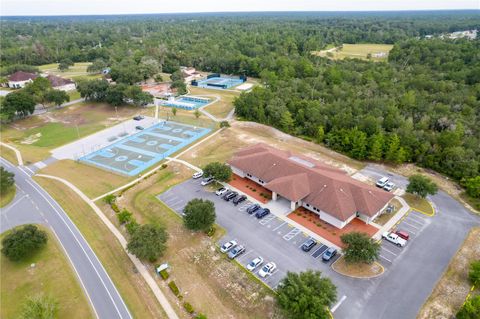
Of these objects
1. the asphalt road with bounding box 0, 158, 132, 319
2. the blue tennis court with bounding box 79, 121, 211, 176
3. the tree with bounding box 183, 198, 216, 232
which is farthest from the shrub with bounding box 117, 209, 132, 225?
the blue tennis court with bounding box 79, 121, 211, 176

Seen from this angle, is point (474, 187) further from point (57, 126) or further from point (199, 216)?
point (57, 126)

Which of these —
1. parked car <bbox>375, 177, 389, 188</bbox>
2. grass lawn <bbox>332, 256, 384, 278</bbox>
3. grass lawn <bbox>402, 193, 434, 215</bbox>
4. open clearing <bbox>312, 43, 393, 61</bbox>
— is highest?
open clearing <bbox>312, 43, 393, 61</bbox>

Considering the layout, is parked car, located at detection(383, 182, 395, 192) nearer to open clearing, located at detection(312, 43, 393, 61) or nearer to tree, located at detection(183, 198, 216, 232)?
tree, located at detection(183, 198, 216, 232)

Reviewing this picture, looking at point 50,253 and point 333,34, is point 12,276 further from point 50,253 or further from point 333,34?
point 333,34

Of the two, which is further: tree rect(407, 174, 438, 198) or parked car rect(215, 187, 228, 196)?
parked car rect(215, 187, 228, 196)

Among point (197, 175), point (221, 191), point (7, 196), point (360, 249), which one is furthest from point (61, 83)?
point (360, 249)

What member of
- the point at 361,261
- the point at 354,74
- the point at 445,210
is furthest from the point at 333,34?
the point at 361,261

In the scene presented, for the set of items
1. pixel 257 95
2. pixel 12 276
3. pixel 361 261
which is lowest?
pixel 12 276
